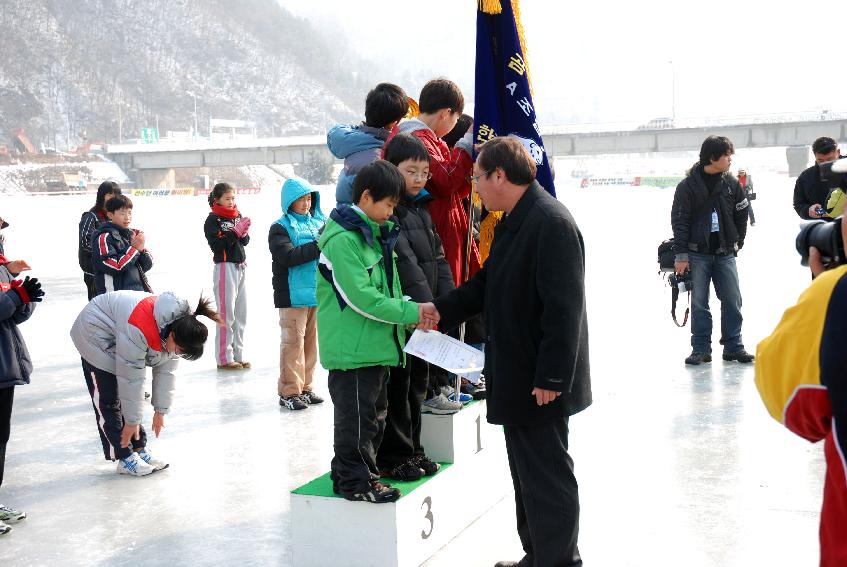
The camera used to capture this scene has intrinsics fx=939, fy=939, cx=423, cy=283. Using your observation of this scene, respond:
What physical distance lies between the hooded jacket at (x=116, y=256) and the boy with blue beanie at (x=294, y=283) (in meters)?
0.97

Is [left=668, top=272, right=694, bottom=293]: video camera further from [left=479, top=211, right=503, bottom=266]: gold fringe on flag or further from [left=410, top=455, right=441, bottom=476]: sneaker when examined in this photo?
[left=410, top=455, right=441, bottom=476]: sneaker

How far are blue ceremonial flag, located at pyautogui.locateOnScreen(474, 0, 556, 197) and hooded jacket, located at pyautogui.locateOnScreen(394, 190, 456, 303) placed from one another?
1.93ft

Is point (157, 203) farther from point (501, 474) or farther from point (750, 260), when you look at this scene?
point (501, 474)

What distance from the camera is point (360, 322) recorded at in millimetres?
3689

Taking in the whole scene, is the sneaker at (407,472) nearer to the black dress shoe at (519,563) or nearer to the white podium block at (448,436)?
the white podium block at (448,436)

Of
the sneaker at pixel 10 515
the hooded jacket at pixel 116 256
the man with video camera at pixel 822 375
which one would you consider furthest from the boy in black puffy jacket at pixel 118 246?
the man with video camera at pixel 822 375

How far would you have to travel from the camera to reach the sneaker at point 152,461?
17.5 feet

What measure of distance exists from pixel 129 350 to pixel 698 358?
4.70 meters

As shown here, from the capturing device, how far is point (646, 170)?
371ft

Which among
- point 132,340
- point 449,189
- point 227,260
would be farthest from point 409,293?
point 227,260

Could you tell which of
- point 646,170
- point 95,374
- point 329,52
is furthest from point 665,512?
point 329,52

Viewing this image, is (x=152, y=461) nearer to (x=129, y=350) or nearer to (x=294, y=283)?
(x=129, y=350)

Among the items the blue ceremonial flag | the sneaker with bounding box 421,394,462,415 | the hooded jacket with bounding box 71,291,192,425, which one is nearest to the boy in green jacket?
the sneaker with bounding box 421,394,462,415

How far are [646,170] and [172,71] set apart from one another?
283ft
